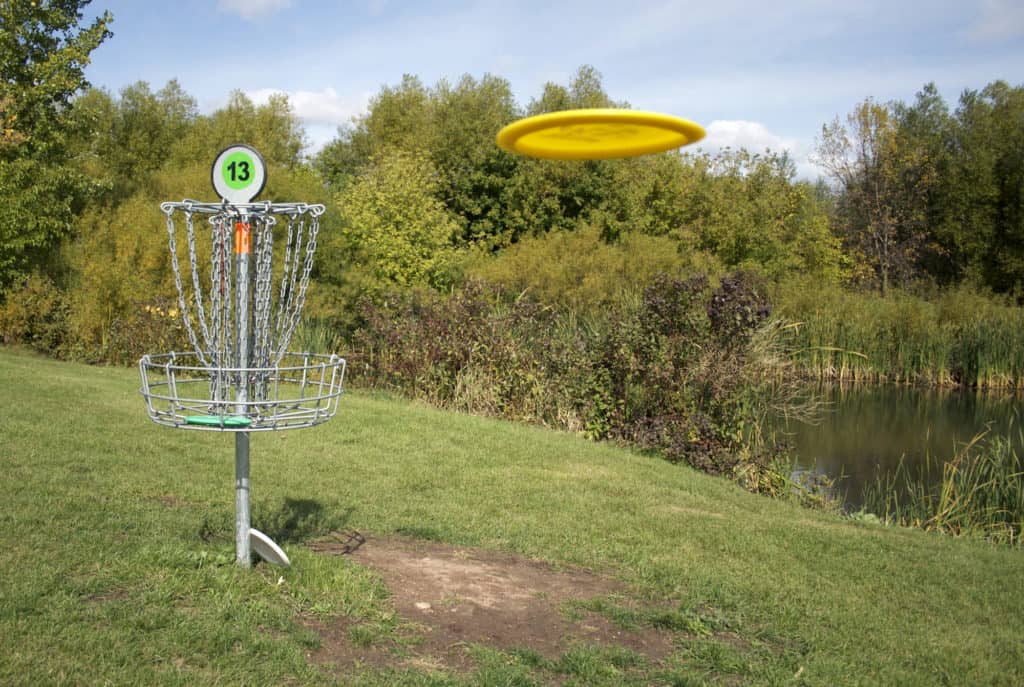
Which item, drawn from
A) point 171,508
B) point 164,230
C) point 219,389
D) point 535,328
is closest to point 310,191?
point 164,230

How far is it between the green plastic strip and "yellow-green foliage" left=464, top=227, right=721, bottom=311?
547 inches

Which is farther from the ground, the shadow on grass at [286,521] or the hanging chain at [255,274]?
the hanging chain at [255,274]

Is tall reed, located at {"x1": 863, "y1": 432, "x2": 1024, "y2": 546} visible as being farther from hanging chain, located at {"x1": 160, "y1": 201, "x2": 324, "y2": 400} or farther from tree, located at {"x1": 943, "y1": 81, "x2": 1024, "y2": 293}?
tree, located at {"x1": 943, "y1": 81, "x2": 1024, "y2": 293}

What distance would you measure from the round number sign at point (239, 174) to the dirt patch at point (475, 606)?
6.44ft

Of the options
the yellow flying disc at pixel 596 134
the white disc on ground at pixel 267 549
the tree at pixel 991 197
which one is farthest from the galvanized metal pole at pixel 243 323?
the tree at pixel 991 197

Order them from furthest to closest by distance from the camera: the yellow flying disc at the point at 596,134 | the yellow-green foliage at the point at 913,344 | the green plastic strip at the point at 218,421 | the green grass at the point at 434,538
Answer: the yellow-green foliage at the point at 913,344, the green grass at the point at 434,538, the green plastic strip at the point at 218,421, the yellow flying disc at the point at 596,134

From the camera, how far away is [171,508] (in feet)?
17.8

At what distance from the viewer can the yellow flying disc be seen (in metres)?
3.25

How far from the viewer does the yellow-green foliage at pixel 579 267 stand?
18734 millimetres

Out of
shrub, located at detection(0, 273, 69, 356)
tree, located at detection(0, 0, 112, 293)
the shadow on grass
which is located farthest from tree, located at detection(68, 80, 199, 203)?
the shadow on grass

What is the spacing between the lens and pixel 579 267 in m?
20.1

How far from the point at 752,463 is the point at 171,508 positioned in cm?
620

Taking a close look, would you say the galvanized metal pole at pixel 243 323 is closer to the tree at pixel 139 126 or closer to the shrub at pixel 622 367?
the shrub at pixel 622 367

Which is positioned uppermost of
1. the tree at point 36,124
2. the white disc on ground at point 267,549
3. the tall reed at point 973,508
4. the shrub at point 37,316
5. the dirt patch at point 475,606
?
the tree at point 36,124
